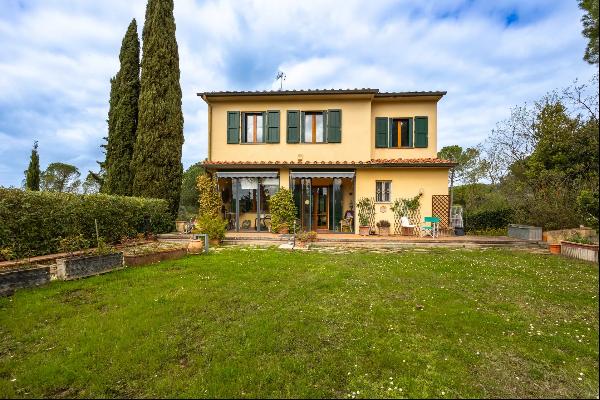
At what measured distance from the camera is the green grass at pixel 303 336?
10.3 ft

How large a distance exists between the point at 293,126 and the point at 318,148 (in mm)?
1998

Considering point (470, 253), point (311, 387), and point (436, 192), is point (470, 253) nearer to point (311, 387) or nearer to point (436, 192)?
point (436, 192)

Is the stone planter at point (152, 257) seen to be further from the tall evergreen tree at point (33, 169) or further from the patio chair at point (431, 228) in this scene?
the tall evergreen tree at point (33, 169)

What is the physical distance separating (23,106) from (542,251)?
78.2ft

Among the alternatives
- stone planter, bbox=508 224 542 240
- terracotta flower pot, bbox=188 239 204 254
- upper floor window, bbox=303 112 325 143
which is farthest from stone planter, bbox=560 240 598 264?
terracotta flower pot, bbox=188 239 204 254

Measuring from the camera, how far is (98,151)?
2567 centimetres

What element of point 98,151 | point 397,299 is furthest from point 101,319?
point 98,151

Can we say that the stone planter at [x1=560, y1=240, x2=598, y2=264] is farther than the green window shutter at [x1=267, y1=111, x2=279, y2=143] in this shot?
No

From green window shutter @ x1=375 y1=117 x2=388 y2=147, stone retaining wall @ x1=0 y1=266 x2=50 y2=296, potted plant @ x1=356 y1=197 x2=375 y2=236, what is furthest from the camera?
green window shutter @ x1=375 y1=117 x2=388 y2=147

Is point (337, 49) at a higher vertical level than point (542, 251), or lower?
higher

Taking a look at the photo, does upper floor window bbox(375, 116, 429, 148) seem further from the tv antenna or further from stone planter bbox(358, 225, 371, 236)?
the tv antenna

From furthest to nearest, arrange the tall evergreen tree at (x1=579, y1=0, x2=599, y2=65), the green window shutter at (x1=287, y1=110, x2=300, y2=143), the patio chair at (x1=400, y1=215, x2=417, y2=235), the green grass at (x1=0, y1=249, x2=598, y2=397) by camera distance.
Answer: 1. the green window shutter at (x1=287, y1=110, x2=300, y2=143)
2. the patio chair at (x1=400, y1=215, x2=417, y2=235)
3. the green grass at (x1=0, y1=249, x2=598, y2=397)
4. the tall evergreen tree at (x1=579, y1=0, x2=599, y2=65)

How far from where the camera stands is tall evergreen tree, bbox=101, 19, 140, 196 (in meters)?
18.9

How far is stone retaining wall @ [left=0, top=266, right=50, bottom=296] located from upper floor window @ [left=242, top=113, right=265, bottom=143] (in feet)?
41.3
